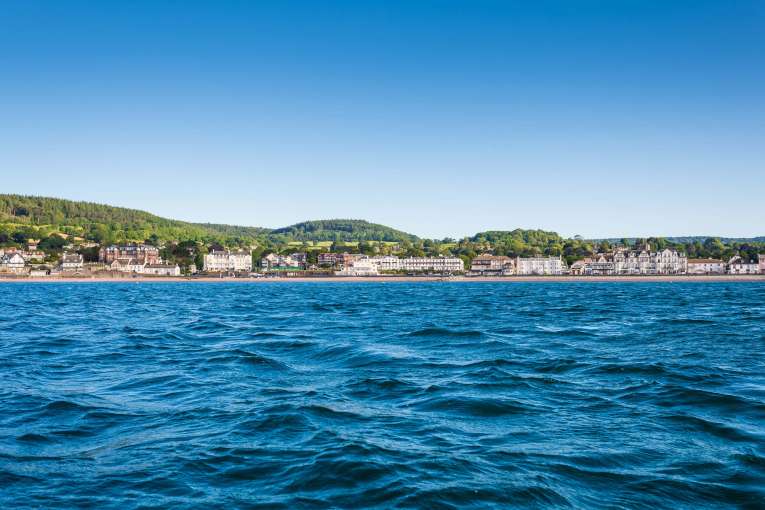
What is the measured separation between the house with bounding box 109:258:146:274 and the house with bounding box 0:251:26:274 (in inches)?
918

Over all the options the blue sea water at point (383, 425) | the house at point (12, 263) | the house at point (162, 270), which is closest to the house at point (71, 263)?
the house at point (12, 263)

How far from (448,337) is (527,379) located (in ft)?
35.4

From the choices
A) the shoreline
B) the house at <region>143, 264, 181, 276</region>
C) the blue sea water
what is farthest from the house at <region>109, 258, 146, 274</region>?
the blue sea water

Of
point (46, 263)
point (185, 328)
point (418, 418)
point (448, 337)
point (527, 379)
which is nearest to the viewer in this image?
point (418, 418)

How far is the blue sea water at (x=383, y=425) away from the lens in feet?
26.0

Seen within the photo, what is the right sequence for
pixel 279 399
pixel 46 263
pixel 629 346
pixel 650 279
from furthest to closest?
pixel 46 263, pixel 650 279, pixel 629 346, pixel 279 399

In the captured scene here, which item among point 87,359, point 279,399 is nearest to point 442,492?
point 279,399

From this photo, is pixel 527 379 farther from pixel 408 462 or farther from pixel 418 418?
pixel 408 462

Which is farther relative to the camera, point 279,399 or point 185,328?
point 185,328

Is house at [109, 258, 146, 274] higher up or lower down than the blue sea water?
higher up

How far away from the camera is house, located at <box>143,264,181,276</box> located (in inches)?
7283

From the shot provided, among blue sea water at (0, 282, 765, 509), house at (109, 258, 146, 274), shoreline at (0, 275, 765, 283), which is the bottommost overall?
shoreline at (0, 275, 765, 283)

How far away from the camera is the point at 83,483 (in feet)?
26.5

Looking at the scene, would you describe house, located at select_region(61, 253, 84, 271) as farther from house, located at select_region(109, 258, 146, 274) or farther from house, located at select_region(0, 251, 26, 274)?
house, located at select_region(0, 251, 26, 274)
